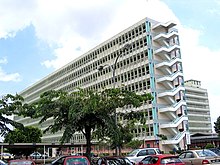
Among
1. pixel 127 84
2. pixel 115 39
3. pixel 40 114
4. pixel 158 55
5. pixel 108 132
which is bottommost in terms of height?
pixel 108 132

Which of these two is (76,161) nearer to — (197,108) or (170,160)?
(170,160)

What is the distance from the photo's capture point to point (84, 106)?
22609 millimetres

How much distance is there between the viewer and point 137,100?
23.9 metres

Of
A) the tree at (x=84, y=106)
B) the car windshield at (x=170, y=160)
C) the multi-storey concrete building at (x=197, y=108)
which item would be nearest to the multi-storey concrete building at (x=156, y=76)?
the tree at (x=84, y=106)

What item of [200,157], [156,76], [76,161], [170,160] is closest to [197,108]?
[156,76]

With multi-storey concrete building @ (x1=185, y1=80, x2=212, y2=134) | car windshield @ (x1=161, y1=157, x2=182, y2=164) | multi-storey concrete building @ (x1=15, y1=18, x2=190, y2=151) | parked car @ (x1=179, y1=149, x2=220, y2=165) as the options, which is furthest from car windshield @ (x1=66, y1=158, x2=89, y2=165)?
multi-storey concrete building @ (x1=185, y1=80, x2=212, y2=134)

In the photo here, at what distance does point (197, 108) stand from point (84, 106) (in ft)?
301

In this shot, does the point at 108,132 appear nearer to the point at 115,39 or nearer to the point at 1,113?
the point at 1,113

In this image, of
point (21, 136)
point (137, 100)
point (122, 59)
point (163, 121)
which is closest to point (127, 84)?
point (122, 59)

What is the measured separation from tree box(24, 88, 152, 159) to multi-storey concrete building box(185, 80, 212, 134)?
82.6 metres

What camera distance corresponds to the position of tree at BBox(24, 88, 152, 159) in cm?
2299

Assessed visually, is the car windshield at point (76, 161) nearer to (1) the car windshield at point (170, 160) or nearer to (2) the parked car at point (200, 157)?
(1) the car windshield at point (170, 160)

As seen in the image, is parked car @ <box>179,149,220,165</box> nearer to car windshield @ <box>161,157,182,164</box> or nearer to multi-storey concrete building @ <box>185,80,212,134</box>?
car windshield @ <box>161,157,182,164</box>

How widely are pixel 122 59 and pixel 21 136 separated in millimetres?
24557
